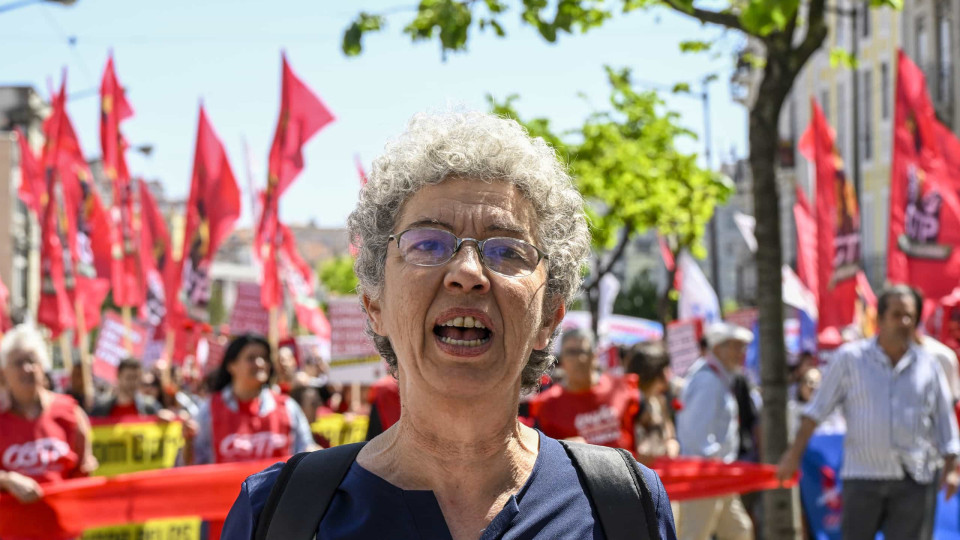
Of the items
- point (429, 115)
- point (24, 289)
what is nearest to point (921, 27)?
point (429, 115)

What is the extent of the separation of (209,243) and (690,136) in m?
11.2

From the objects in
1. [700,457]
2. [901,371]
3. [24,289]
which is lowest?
[24,289]

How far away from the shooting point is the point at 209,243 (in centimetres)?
1540

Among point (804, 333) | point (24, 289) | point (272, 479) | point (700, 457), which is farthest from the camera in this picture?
point (24, 289)

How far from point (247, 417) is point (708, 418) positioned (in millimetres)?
3355

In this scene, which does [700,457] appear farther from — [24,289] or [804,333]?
[24,289]

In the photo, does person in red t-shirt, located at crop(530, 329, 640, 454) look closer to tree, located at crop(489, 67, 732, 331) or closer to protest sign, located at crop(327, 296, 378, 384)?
protest sign, located at crop(327, 296, 378, 384)

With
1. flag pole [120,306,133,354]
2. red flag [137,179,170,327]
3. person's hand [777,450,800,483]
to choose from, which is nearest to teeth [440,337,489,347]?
person's hand [777,450,800,483]

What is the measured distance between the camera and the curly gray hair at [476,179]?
247cm

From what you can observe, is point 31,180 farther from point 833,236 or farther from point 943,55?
point 943,55

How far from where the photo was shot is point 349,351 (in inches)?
545

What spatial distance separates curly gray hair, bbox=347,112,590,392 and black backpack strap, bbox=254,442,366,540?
352mm

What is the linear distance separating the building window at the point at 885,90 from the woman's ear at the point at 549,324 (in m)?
37.9

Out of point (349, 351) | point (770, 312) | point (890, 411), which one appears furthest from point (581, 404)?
point (349, 351)
